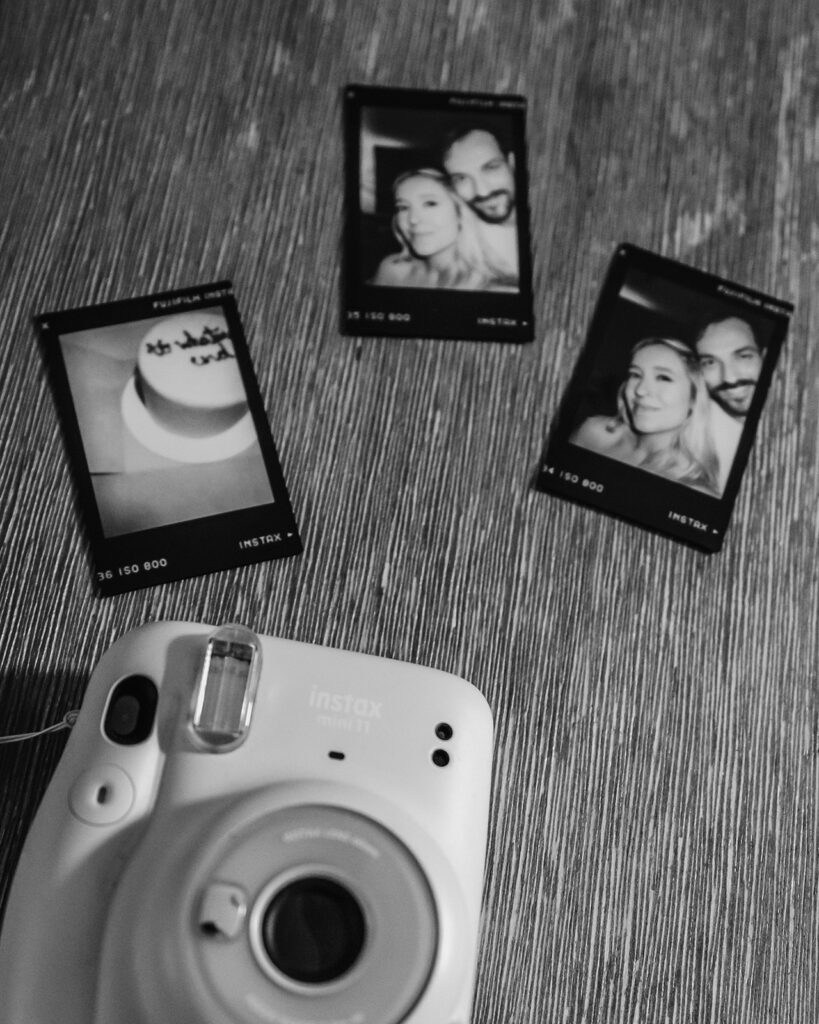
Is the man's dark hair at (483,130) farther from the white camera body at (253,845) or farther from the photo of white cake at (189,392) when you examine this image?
the white camera body at (253,845)

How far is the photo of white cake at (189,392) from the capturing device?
70 cm

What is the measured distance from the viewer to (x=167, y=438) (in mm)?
695

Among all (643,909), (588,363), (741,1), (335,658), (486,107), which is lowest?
(643,909)

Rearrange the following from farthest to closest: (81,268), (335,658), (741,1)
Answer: (741,1) → (81,268) → (335,658)

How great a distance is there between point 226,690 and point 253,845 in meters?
0.08

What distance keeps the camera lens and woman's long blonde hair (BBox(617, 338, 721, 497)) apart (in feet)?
1.34

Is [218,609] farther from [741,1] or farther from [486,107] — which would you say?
[741,1]

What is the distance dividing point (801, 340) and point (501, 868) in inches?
18.9

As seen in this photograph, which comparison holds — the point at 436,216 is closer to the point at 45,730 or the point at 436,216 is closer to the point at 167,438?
the point at 167,438

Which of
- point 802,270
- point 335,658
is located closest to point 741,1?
point 802,270

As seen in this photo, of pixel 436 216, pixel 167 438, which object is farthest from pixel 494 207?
pixel 167 438

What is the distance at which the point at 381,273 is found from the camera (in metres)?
0.76

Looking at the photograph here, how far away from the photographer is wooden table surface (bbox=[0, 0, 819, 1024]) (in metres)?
0.63

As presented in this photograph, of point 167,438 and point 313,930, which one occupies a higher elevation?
point 167,438
